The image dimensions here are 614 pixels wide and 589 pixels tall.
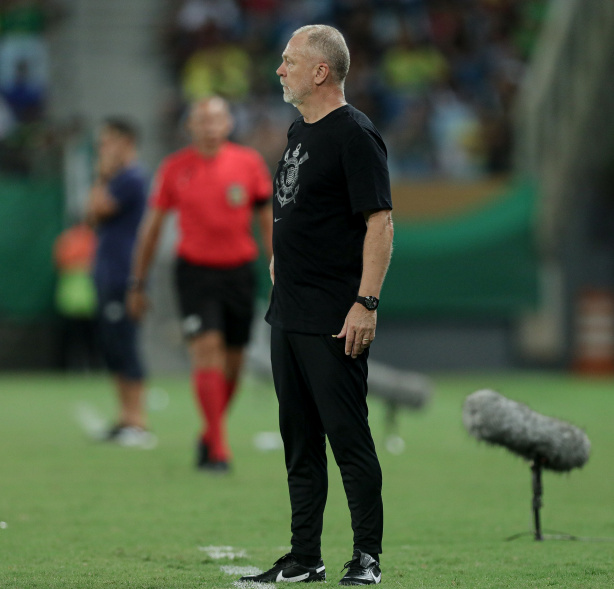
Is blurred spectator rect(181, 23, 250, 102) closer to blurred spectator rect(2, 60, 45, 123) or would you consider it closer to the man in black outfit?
blurred spectator rect(2, 60, 45, 123)

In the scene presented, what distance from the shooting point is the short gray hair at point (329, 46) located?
4.71 m

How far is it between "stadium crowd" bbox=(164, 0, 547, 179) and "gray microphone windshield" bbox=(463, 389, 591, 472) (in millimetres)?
11762

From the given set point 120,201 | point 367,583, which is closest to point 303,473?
point 367,583

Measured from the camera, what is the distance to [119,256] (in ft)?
33.1

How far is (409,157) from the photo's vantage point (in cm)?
1786

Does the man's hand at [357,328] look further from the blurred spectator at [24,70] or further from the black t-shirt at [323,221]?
the blurred spectator at [24,70]

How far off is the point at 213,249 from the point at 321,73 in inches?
143

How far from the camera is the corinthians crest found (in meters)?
4.79

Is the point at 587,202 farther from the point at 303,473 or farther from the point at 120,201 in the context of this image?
the point at 303,473

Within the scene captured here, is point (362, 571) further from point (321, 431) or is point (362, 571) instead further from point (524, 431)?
→ point (524, 431)

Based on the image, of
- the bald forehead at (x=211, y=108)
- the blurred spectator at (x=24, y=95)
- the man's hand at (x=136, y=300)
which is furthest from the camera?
the blurred spectator at (x=24, y=95)

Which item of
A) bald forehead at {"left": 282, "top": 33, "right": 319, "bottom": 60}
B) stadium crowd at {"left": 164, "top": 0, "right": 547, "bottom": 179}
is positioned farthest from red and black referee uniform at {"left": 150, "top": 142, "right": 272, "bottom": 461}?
stadium crowd at {"left": 164, "top": 0, "right": 547, "bottom": 179}

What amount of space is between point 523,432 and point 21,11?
49.6 feet

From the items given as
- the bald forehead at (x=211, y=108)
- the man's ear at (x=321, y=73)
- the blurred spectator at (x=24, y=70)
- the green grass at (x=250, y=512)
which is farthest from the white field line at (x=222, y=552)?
the blurred spectator at (x=24, y=70)
